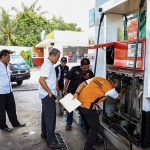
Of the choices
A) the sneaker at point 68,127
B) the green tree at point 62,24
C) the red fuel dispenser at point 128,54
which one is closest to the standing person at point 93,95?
the red fuel dispenser at point 128,54

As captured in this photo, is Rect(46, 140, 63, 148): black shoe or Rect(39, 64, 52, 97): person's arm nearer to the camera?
Rect(39, 64, 52, 97): person's arm

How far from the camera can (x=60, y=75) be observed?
5.49m

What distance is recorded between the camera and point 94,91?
2.84 m

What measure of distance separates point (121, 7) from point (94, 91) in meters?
1.91

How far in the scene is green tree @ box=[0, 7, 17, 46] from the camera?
23828 mm

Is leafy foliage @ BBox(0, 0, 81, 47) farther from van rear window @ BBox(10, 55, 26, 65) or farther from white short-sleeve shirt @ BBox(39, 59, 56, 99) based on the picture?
white short-sleeve shirt @ BBox(39, 59, 56, 99)

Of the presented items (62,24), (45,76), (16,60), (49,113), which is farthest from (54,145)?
(62,24)

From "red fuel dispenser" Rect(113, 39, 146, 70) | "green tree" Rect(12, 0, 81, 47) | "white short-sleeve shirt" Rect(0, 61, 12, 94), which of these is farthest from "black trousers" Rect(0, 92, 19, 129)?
"green tree" Rect(12, 0, 81, 47)

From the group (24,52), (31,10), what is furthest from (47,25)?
(24,52)

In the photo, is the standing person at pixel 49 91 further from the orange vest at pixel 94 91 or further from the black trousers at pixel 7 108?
the black trousers at pixel 7 108

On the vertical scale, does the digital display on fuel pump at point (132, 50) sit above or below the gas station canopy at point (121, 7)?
below

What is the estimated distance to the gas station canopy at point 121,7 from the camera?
11.3 feet

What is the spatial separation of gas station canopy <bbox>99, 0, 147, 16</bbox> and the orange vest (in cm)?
158

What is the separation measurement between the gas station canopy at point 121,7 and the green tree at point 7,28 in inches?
887
